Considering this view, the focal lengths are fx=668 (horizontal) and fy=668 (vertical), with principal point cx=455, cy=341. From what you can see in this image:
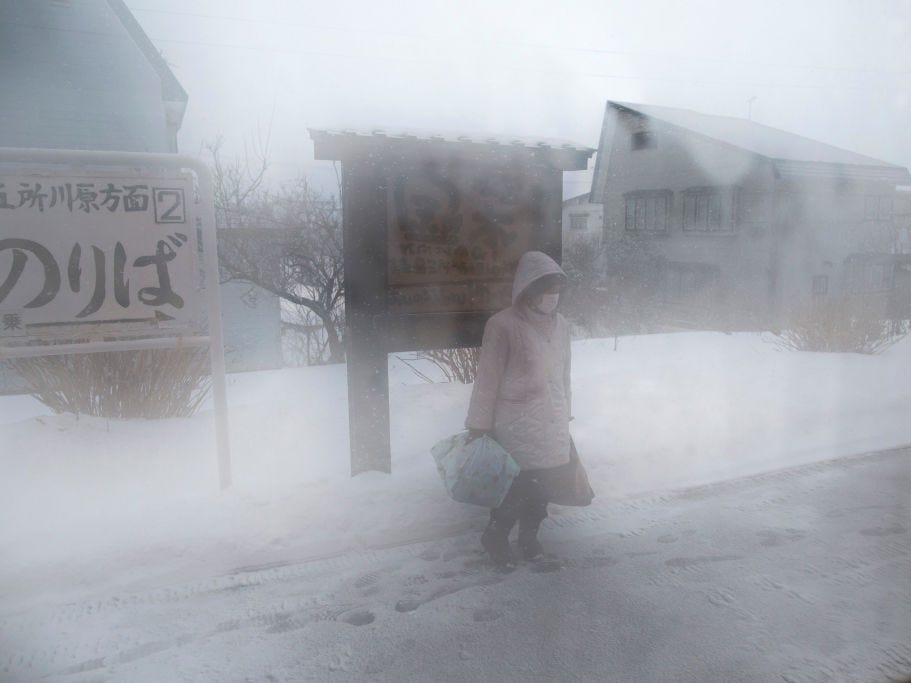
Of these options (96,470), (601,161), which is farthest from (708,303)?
(96,470)

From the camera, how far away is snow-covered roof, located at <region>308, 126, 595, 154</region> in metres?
4.36

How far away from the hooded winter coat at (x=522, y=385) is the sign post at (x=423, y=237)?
3.62 feet

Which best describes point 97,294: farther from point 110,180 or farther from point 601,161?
point 601,161

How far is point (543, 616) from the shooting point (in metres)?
3.13

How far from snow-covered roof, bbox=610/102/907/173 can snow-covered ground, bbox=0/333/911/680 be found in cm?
1315

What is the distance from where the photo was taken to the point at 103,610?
3.17 m

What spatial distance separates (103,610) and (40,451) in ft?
6.21

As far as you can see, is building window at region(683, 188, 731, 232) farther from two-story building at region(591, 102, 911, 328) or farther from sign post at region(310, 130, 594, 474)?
sign post at region(310, 130, 594, 474)

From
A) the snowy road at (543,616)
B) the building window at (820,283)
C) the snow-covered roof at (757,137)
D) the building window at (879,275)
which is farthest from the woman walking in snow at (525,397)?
the building window at (879,275)

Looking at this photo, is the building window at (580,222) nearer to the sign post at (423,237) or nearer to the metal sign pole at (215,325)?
the sign post at (423,237)

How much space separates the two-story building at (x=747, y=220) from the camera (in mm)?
18516

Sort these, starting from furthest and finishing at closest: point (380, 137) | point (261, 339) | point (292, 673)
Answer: point (261, 339), point (380, 137), point (292, 673)

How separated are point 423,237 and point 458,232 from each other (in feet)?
0.87

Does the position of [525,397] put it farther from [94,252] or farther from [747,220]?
[747,220]
